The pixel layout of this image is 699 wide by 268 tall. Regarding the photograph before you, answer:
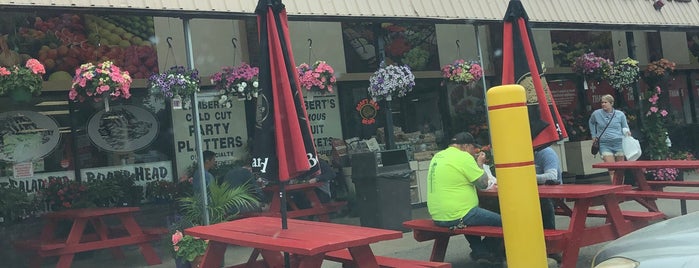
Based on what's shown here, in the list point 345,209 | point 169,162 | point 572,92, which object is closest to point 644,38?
point 572,92

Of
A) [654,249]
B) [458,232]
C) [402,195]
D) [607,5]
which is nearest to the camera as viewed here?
[654,249]

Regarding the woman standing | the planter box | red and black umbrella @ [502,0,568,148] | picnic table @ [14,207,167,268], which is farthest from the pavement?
the planter box

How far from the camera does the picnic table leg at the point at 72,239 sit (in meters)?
6.86

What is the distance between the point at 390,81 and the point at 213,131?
3224 millimetres

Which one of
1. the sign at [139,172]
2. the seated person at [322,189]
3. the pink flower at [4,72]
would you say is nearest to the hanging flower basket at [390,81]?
the seated person at [322,189]

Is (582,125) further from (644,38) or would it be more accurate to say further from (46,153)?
(46,153)

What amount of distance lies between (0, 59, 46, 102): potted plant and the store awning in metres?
0.58

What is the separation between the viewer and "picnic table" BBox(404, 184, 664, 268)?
17.6ft

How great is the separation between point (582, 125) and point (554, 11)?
455cm

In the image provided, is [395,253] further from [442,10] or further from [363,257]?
[442,10]

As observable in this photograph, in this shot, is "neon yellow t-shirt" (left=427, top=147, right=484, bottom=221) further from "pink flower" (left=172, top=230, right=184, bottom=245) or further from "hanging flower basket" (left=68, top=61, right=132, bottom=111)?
"hanging flower basket" (left=68, top=61, right=132, bottom=111)

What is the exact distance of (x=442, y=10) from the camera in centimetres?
860

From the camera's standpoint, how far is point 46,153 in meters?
8.84

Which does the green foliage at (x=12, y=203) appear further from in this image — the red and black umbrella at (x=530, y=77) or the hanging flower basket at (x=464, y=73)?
the hanging flower basket at (x=464, y=73)
